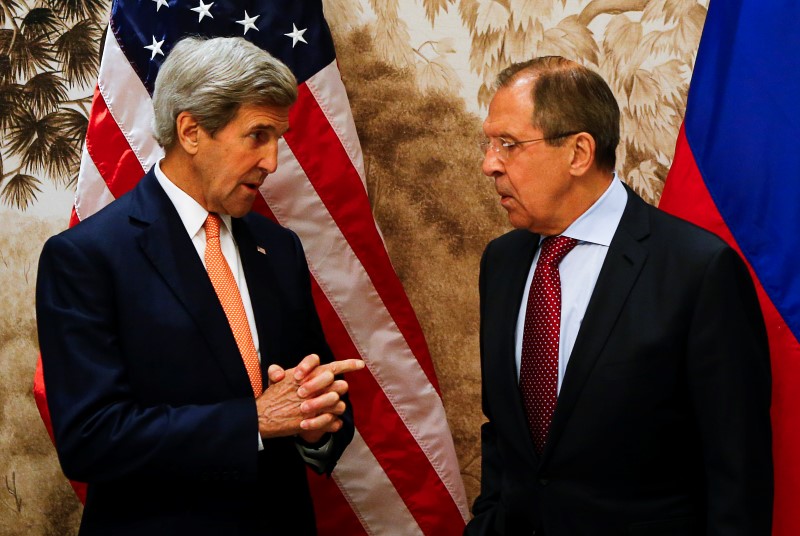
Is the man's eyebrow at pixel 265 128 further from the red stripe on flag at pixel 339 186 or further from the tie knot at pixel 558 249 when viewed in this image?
the tie knot at pixel 558 249

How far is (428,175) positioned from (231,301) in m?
1.15

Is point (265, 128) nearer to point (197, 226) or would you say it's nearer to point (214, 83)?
point (214, 83)

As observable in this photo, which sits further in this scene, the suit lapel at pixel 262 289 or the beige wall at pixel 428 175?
the beige wall at pixel 428 175

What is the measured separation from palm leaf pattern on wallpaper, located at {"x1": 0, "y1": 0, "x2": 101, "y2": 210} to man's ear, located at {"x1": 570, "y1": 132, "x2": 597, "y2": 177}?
5.70 feet

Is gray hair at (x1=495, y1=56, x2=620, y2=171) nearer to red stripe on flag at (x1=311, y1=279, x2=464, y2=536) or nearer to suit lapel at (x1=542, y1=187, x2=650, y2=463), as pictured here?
suit lapel at (x1=542, y1=187, x2=650, y2=463)

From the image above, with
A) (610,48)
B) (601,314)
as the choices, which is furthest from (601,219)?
(610,48)

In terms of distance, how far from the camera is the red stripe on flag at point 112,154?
2602 mm

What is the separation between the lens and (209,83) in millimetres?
1978

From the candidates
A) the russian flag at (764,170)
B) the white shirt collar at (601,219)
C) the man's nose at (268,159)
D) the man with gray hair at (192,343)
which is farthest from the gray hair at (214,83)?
the russian flag at (764,170)

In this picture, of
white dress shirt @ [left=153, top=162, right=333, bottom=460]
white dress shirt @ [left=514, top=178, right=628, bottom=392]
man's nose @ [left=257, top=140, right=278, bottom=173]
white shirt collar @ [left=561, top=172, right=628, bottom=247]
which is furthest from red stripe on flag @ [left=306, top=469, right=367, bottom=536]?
white shirt collar @ [left=561, top=172, right=628, bottom=247]

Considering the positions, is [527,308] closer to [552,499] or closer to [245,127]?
[552,499]

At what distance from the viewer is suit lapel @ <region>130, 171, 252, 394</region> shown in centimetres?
193

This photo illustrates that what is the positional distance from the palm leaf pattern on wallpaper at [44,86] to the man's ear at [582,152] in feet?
5.70

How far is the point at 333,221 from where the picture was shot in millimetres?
2703
